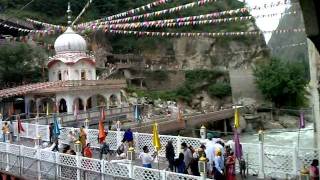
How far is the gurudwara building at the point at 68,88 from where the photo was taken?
37688mm

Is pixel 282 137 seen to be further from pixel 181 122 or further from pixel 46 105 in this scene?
pixel 46 105

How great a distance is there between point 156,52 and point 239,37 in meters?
14.3

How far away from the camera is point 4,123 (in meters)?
24.0

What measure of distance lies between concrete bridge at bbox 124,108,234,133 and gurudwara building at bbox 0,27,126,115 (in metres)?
5.63

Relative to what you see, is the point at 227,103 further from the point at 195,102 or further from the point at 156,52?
the point at 156,52

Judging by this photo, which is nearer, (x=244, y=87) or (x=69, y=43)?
(x=69, y=43)

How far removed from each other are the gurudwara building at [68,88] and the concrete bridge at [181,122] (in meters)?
5.63

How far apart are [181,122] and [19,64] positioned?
1656 cm

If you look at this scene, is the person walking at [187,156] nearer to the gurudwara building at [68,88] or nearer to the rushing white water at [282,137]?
the rushing white water at [282,137]

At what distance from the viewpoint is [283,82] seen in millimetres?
54406

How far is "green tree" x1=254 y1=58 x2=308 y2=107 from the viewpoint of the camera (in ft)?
178

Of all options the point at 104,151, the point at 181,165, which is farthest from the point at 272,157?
the point at 104,151

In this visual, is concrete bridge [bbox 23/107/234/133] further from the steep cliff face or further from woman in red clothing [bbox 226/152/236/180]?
the steep cliff face

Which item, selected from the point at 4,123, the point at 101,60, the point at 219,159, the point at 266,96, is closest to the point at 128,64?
the point at 101,60
